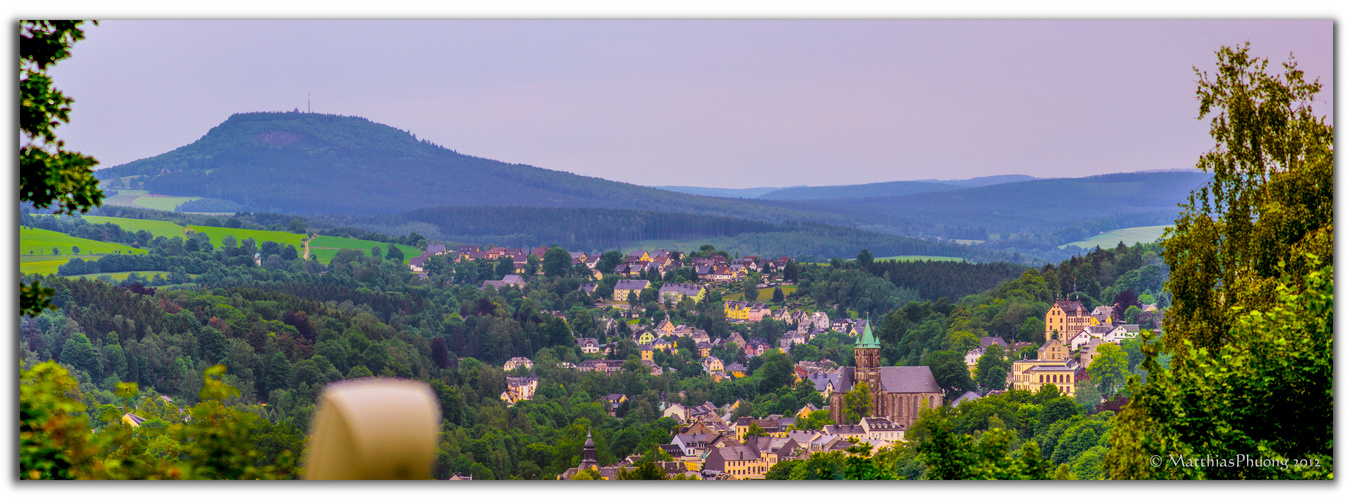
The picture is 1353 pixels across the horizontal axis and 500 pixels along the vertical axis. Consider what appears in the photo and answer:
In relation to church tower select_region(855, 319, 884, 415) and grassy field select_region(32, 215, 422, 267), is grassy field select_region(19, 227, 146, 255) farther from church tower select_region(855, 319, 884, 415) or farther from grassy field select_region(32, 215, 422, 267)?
church tower select_region(855, 319, 884, 415)

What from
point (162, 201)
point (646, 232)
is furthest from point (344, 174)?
point (646, 232)

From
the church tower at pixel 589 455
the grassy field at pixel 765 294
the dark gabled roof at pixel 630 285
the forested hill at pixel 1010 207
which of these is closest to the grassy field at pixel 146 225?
the church tower at pixel 589 455

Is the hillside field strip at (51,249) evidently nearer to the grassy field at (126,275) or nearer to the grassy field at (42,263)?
the grassy field at (42,263)

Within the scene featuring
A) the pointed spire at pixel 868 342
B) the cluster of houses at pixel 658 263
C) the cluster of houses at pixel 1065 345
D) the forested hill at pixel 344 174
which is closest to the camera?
the cluster of houses at pixel 1065 345

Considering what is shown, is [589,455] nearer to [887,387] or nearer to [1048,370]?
[1048,370]

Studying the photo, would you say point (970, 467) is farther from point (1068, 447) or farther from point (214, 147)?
point (214, 147)

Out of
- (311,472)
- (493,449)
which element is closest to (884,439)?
(493,449)
